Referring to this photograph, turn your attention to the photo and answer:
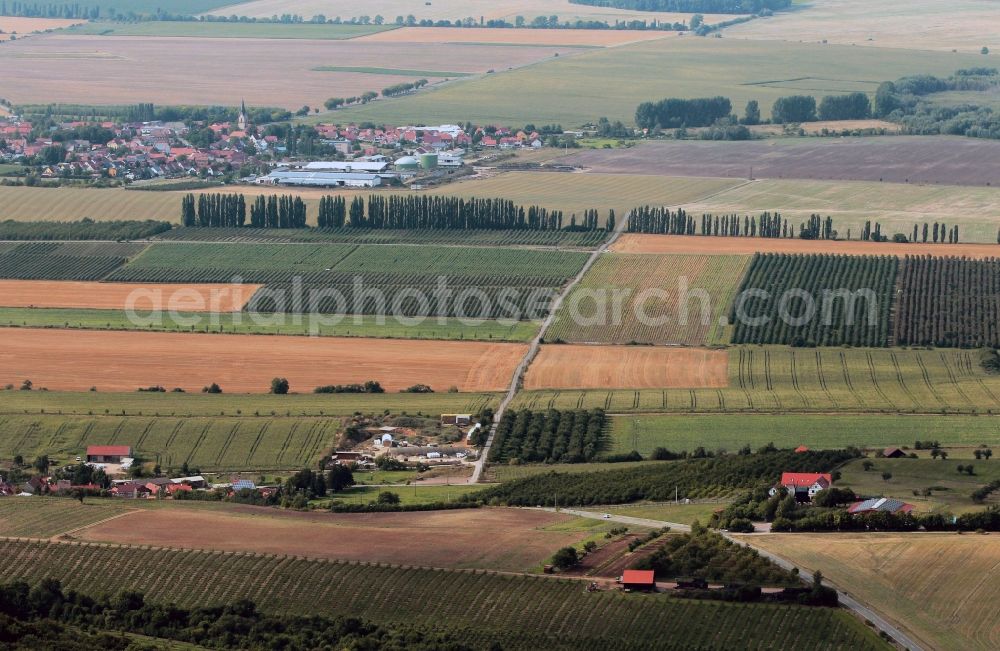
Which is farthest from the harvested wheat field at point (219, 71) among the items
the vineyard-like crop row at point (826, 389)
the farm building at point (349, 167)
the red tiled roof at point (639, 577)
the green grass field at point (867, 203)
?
the red tiled roof at point (639, 577)

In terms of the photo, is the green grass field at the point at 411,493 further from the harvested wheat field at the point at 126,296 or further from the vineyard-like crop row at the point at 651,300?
the harvested wheat field at the point at 126,296

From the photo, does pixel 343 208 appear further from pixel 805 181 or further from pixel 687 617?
pixel 687 617

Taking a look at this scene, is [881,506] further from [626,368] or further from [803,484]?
[626,368]

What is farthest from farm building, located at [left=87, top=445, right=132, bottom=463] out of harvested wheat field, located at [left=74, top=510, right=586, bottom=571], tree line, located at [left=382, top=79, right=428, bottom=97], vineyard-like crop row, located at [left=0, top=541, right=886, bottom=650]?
tree line, located at [left=382, top=79, right=428, bottom=97]

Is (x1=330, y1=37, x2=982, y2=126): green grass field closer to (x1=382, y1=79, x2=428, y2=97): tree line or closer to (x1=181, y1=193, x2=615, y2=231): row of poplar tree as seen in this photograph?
(x1=382, y1=79, x2=428, y2=97): tree line

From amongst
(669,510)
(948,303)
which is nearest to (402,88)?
(948,303)

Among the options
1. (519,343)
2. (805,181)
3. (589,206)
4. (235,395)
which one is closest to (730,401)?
(519,343)
